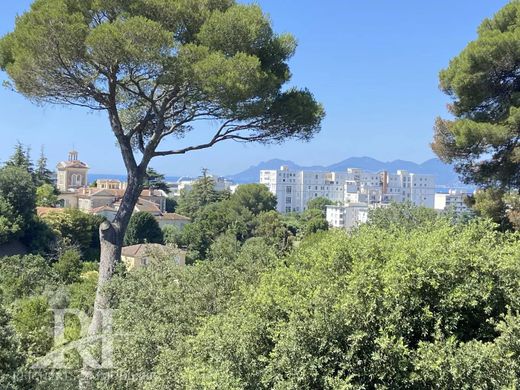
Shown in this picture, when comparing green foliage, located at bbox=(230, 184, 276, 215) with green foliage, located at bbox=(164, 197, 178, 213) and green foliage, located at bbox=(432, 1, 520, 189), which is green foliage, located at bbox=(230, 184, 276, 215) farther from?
green foliage, located at bbox=(432, 1, 520, 189)

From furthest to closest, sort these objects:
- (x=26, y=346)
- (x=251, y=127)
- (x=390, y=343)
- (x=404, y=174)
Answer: (x=404, y=174) < (x=251, y=127) < (x=26, y=346) < (x=390, y=343)

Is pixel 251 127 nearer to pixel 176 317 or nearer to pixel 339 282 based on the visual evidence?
pixel 176 317

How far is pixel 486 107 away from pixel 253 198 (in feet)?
96.2

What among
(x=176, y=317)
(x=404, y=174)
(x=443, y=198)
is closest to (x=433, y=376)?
(x=176, y=317)

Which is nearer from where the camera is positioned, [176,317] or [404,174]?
[176,317]

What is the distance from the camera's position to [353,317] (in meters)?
3.16

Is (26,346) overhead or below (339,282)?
below

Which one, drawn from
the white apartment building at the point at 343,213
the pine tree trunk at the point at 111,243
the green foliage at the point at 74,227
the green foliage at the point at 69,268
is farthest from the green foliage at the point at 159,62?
the white apartment building at the point at 343,213

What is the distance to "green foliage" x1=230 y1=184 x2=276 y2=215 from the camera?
125ft

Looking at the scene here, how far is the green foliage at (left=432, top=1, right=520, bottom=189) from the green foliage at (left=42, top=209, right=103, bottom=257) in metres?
20.0

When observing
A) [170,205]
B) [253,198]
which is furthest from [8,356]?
[170,205]

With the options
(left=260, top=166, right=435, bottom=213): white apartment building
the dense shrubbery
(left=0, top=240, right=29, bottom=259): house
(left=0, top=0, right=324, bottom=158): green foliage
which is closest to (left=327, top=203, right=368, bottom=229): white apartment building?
(left=260, top=166, right=435, bottom=213): white apartment building

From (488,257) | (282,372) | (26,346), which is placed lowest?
(26,346)

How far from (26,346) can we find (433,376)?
4.02 m
